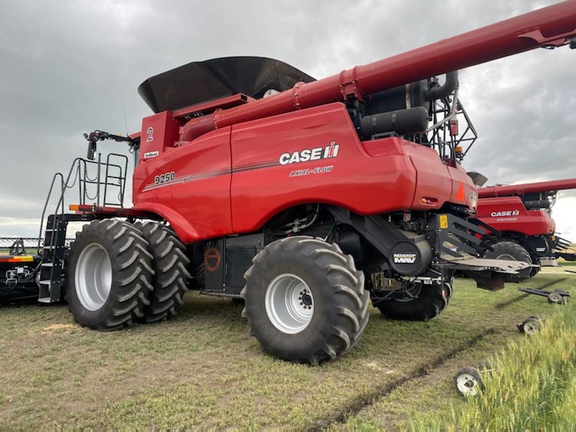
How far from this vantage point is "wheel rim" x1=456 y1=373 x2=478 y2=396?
295 centimetres

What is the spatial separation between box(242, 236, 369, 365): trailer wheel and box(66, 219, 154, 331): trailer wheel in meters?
1.77

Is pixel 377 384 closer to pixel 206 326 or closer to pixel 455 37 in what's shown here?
pixel 206 326

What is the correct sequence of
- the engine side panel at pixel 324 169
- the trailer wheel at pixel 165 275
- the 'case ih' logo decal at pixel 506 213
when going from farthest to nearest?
the 'case ih' logo decal at pixel 506 213 < the trailer wheel at pixel 165 275 < the engine side panel at pixel 324 169

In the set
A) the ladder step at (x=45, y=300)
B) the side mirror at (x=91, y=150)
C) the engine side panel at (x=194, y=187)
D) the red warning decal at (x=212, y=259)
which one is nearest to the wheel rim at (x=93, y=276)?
the ladder step at (x=45, y=300)

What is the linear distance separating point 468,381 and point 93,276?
524 centimetres

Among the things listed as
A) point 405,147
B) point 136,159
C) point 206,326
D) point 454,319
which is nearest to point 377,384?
point 405,147

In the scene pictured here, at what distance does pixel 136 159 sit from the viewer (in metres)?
7.58

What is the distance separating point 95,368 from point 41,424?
112 centimetres

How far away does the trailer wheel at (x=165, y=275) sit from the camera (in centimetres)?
553

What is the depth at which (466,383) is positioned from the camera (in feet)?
9.95

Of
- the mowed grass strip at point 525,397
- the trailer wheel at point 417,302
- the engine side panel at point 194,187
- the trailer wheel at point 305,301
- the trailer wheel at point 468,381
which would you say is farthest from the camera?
the trailer wheel at point 417,302

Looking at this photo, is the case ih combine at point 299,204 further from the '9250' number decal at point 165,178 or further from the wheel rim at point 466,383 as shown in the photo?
the wheel rim at point 466,383

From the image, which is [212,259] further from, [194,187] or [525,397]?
[525,397]

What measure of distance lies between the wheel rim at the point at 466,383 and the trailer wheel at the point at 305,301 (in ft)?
3.12
